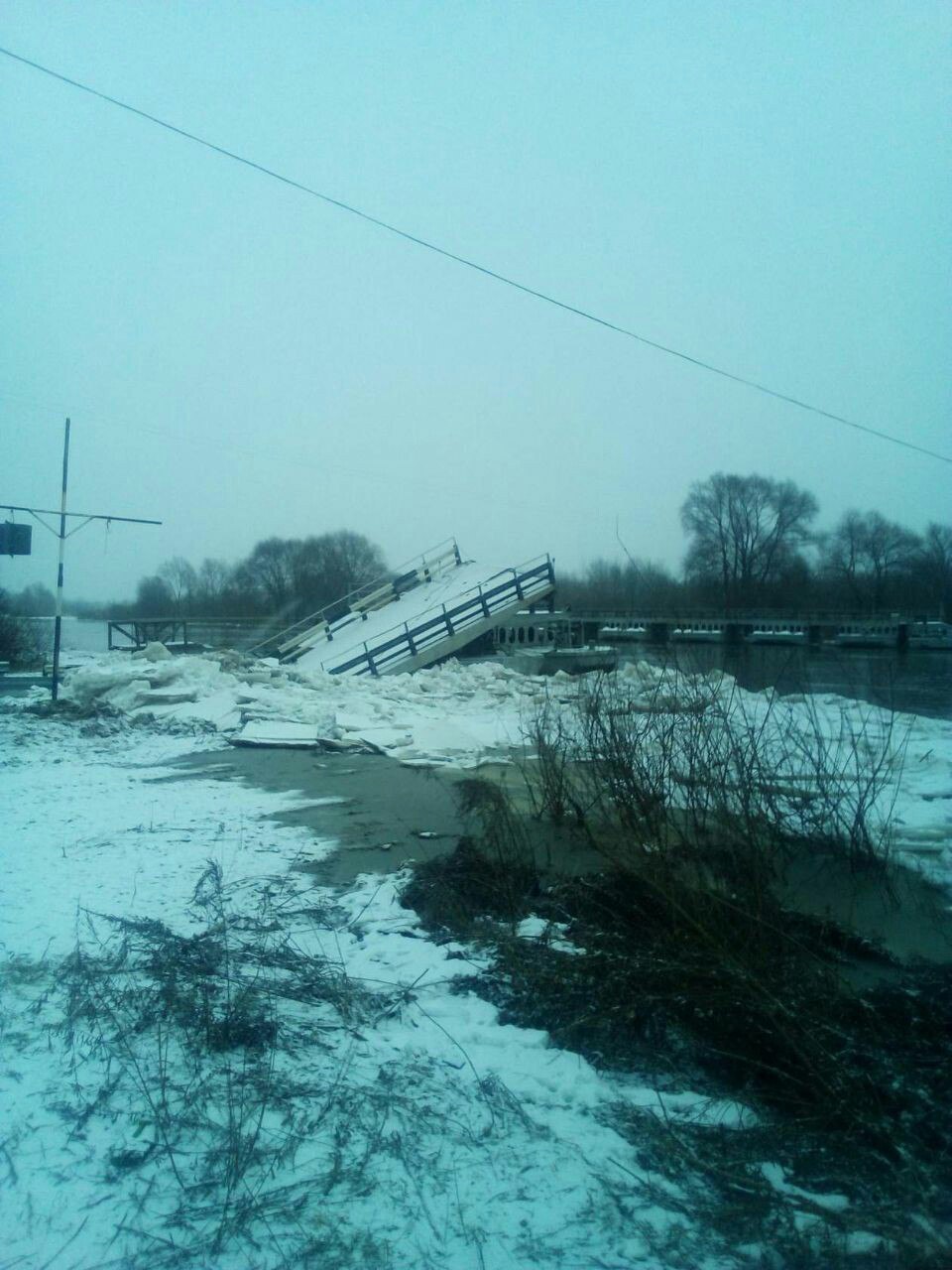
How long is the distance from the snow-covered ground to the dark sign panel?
8.33 metres

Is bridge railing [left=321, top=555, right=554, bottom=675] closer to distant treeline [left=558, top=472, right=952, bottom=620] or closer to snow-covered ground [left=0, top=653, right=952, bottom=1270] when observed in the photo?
distant treeline [left=558, top=472, right=952, bottom=620]

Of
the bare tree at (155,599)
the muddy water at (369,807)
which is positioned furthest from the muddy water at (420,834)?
the bare tree at (155,599)

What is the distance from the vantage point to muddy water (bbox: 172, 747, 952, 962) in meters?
5.86

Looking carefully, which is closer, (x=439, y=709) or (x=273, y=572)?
(x=439, y=709)

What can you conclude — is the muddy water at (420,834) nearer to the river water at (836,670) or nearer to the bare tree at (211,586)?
the river water at (836,670)

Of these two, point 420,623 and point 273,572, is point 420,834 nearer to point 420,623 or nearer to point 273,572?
point 420,623

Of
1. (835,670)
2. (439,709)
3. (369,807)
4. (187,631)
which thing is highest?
(835,670)

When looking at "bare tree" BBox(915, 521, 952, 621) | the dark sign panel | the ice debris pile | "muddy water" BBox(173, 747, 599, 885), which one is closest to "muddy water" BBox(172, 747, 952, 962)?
"muddy water" BBox(173, 747, 599, 885)

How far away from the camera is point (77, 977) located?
4.66 m

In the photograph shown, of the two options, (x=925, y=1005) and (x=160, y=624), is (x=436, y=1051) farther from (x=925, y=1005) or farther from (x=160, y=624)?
(x=160, y=624)

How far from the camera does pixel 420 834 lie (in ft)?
26.7

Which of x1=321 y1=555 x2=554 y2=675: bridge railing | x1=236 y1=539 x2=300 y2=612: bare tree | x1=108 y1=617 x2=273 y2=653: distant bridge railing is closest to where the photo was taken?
x1=321 y1=555 x2=554 y2=675: bridge railing

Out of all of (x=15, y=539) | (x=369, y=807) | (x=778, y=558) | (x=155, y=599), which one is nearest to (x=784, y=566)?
(x=778, y=558)

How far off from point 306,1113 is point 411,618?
21491mm
